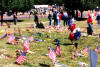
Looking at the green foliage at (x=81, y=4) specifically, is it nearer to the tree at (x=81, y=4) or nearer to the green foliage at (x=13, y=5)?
the tree at (x=81, y=4)

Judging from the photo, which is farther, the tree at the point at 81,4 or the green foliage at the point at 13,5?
the tree at the point at 81,4

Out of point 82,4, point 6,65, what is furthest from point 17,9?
point 6,65

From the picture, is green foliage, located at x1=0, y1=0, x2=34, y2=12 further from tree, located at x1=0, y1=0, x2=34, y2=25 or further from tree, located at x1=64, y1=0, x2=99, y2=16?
tree, located at x1=64, y1=0, x2=99, y2=16

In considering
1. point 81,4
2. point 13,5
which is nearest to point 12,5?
point 13,5

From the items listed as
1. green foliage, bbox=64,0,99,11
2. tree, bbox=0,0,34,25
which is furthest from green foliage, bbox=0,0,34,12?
green foliage, bbox=64,0,99,11

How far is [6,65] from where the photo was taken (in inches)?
384

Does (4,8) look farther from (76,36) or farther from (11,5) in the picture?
(76,36)

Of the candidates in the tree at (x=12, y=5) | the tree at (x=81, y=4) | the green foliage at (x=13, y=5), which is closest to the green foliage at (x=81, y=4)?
the tree at (x=81, y=4)

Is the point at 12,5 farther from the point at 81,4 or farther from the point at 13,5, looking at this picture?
the point at 81,4

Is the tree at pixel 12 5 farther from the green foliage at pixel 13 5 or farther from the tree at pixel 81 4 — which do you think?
the tree at pixel 81 4

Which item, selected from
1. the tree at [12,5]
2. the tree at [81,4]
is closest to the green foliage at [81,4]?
the tree at [81,4]

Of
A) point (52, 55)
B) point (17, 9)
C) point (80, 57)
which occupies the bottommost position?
point (17, 9)

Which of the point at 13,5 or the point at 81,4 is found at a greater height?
the point at 13,5

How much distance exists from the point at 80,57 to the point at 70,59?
0.61 metres
